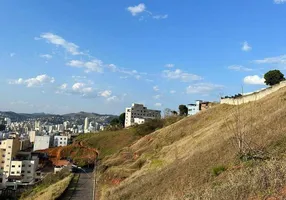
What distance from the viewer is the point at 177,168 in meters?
17.0

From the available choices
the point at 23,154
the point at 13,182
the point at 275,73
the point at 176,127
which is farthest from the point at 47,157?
the point at 275,73

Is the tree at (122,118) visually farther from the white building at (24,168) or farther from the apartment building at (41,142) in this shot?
the white building at (24,168)

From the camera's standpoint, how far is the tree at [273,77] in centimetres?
4381

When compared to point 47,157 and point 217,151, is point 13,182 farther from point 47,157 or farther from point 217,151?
point 217,151

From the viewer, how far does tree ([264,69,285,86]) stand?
43812mm

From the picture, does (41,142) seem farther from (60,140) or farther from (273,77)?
(273,77)

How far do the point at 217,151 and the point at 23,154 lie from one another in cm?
5437

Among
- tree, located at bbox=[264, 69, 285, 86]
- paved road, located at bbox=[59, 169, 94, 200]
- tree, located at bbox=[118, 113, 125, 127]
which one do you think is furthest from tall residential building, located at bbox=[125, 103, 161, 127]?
paved road, located at bbox=[59, 169, 94, 200]

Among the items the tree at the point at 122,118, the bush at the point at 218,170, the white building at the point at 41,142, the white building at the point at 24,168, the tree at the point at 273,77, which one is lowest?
the white building at the point at 24,168

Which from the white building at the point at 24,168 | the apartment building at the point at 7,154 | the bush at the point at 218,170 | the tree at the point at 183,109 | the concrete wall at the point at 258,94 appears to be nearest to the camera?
the bush at the point at 218,170

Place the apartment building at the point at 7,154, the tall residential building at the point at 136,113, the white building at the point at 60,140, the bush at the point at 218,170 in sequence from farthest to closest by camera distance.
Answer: the tall residential building at the point at 136,113, the white building at the point at 60,140, the apartment building at the point at 7,154, the bush at the point at 218,170

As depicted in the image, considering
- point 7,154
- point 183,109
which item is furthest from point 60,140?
point 7,154

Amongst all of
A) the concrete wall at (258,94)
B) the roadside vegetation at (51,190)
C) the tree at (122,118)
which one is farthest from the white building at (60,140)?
the concrete wall at (258,94)

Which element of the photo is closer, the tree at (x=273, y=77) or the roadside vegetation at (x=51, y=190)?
the roadside vegetation at (x=51, y=190)
